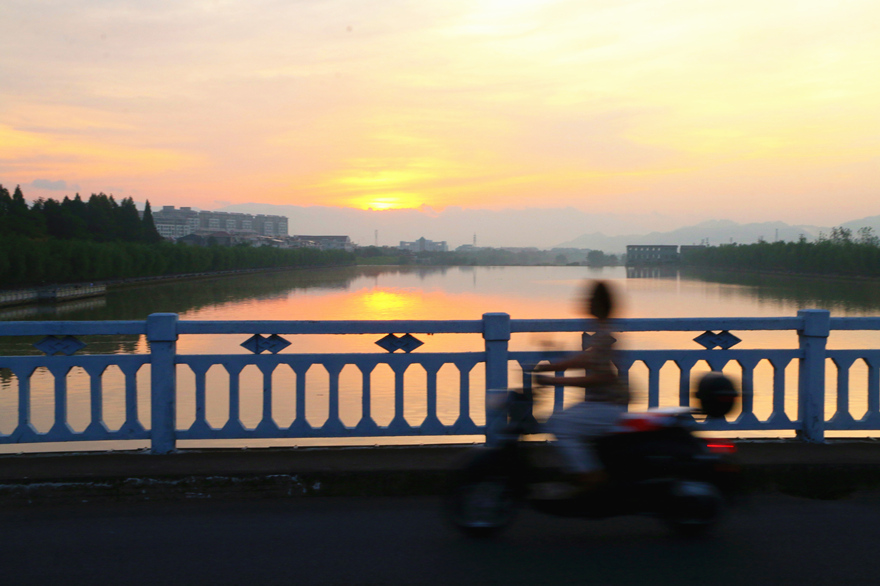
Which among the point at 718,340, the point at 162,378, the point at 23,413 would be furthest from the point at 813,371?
the point at 23,413

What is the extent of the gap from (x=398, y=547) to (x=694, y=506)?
1744 millimetres

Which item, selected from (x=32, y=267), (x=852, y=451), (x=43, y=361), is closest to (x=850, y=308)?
(x=852, y=451)

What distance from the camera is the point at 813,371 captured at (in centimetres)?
635

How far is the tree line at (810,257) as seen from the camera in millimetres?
100281

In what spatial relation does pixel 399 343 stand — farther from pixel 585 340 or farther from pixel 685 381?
pixel 685 381

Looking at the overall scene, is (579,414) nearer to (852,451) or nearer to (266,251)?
(852,451)

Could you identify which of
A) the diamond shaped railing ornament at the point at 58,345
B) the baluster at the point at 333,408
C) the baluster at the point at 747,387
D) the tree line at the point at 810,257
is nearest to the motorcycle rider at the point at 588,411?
the baluster at the point at 333,408

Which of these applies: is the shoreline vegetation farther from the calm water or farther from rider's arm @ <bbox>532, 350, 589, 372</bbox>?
rider's arm @ <bbox>532, 350, 589, 372</bbox>

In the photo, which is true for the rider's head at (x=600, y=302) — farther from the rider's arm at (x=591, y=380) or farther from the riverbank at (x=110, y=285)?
the riverbank at (x=110, y=285)

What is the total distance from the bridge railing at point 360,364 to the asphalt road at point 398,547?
32.8 inches

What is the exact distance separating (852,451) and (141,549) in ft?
17.4

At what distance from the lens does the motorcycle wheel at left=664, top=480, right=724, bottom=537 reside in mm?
4492

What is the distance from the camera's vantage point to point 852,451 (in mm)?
6191

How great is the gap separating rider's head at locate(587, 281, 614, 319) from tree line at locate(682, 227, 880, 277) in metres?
107
